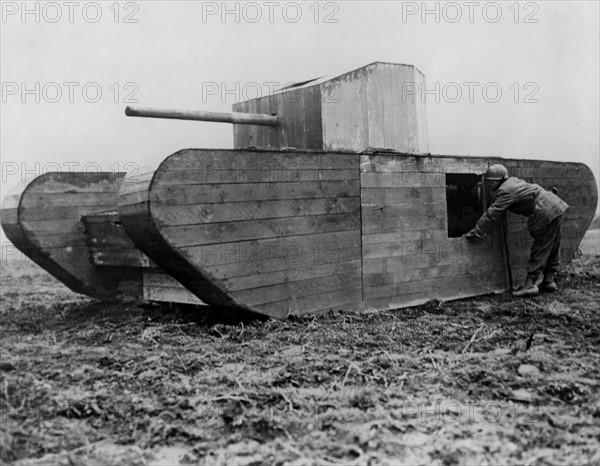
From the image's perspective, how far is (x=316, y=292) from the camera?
533 cm

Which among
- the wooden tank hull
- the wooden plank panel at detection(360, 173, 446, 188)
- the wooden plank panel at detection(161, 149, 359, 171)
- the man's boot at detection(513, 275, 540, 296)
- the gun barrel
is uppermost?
the gun barrel

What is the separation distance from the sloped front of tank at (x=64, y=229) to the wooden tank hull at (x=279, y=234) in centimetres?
1

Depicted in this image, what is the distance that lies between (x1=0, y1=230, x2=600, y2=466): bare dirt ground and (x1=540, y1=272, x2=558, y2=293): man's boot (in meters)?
1.33

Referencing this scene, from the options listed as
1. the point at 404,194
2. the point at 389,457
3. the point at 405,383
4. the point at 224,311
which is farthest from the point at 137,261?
the point at 389,457

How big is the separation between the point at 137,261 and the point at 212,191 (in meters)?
1.28

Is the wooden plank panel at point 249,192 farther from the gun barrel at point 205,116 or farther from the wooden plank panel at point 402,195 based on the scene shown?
the gun barrel at point 205,116

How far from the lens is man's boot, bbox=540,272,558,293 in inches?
272

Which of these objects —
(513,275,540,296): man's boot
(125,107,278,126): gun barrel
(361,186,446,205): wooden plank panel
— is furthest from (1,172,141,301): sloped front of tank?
(513,275,540,296): man's boot

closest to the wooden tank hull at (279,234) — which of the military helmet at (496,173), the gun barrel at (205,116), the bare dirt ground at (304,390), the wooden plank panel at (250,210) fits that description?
the wooden plank panel at (250,210)

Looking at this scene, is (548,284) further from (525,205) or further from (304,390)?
(304,390)

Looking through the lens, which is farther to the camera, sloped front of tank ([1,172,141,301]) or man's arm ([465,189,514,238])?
man's arm ([465,189,514,238])

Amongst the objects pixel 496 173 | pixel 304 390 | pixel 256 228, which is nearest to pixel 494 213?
pixel 496 173

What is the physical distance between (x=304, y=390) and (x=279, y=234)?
1957 mm

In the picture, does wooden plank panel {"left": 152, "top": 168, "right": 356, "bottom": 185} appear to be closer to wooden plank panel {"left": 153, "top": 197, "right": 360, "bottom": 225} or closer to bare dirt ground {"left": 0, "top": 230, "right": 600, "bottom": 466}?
wooden plank panel {"left": 153, "top": 197, "right": 360, "bottom": 225}
